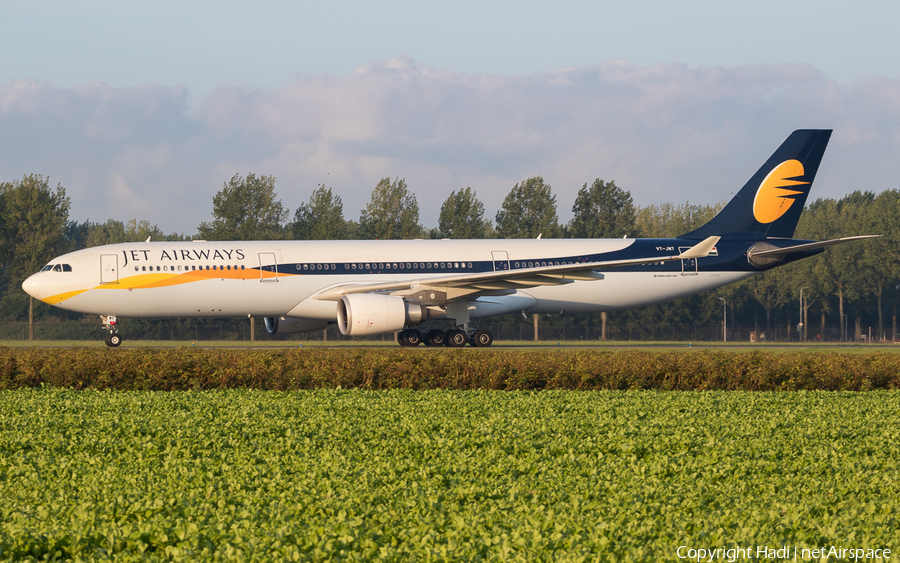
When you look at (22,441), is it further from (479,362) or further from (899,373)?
(899,373)

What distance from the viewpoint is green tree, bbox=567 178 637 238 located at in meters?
62.4

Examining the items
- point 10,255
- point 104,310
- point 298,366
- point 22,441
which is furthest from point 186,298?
point 10,255

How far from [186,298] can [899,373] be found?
1913cm

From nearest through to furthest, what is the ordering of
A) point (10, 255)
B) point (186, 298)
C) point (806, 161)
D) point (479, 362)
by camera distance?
point (479, 362) < point (186, 298) < point (806, 161) < point (10, 255)

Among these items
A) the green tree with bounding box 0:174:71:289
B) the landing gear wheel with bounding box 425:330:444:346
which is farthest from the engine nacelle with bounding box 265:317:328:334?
the green tree with bounding box 0:174:71:289

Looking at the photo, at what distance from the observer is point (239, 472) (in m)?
7.21

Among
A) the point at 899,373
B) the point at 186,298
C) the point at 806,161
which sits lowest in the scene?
the point at 899,373

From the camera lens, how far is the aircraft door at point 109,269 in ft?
82.6

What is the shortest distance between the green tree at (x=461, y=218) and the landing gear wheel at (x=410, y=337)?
1392 inches

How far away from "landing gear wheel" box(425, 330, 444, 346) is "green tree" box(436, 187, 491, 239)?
35373mm

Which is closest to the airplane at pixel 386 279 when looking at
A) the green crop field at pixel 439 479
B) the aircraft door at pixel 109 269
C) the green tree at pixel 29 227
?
the aircraft door at pixel 109 269

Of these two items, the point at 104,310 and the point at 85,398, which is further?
the point at 104,310

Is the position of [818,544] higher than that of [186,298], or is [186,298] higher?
[186,298]

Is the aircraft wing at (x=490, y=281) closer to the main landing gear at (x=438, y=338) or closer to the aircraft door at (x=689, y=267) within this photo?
the main landing gear at (x=438, y=338)
